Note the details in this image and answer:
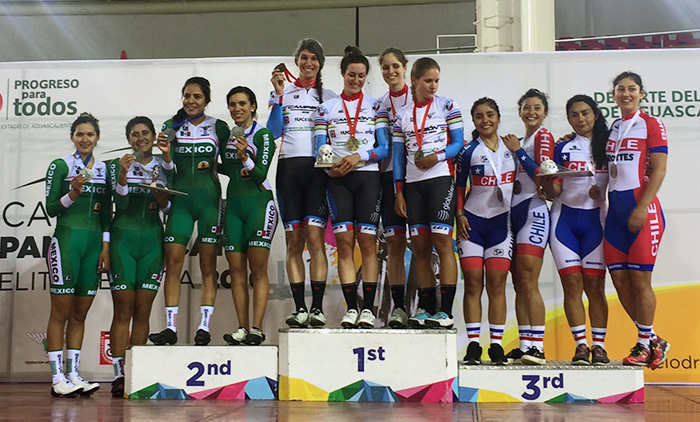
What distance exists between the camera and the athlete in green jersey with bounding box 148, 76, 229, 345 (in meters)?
4.95

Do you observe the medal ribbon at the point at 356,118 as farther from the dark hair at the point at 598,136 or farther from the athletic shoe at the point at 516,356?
the athletic shoe at the point at 516,356

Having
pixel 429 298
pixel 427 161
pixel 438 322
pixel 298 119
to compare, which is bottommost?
pixel 438 322

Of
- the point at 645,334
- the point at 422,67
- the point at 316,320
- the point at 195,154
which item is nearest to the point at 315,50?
the point at 422,67

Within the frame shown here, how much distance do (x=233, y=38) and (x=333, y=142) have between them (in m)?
8.56

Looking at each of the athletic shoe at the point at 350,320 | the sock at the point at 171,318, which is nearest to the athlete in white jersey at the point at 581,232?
the athletic shoe at the point at 350,320

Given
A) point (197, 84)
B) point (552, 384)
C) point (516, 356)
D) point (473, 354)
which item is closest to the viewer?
point (552, 384)

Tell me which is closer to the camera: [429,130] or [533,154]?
[429,130]

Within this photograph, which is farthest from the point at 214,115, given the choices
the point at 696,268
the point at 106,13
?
the point at 106,13

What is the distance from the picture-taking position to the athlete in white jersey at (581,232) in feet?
15.8

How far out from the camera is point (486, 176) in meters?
4.82

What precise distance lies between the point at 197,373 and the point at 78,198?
1466mm

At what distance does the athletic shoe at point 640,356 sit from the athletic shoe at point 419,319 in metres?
1.32

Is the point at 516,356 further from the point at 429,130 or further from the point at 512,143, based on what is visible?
the point at 429,130

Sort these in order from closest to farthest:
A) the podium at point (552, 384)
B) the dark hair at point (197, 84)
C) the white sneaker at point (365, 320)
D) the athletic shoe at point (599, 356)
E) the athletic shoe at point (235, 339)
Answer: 1. the podium at point (552, 384)
2. the white sneaker at point (365, 320)
3. the athletic shoe at point (599, 356)
4. the athletic shoe at point (235, 339)
5. the dark hair at point (197, 84)
